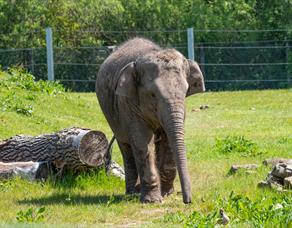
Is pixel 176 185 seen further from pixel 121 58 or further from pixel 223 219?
pixel 223 219

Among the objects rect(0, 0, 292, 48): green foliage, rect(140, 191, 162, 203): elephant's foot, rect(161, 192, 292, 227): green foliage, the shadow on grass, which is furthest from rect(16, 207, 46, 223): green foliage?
rect(0, 0, 292, 48): green foliage

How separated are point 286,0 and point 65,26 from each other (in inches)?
310

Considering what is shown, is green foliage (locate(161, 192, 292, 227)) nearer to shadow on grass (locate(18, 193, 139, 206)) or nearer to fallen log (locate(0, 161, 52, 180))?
shadow on grass (locate(18, 193, 139, 206))

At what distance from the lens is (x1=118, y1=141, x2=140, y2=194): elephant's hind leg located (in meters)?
11.9

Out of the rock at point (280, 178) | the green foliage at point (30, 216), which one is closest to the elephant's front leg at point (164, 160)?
the rock at point (280, 178)

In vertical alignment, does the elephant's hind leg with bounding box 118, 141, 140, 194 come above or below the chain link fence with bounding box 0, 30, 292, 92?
above

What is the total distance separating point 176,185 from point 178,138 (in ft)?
7.69

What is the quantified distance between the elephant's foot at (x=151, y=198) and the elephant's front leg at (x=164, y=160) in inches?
22.2

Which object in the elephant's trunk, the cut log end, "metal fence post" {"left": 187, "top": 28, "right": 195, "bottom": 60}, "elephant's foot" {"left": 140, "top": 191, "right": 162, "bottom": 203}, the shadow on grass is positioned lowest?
"metal fence post" {"left": 187, "top": 28, "right": 195, "bottom": 60}

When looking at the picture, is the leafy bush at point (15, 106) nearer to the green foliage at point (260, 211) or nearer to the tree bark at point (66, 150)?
the tree bark at point (66, 150)

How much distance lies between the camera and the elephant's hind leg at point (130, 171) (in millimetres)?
11867

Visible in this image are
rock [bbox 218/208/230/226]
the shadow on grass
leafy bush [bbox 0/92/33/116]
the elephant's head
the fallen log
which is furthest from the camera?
leafy bush [bbox 0/92/33/116]

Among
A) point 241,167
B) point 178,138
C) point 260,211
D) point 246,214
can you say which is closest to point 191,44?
point 241,167

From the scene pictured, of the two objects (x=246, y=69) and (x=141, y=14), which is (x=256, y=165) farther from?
(x=141, y=14)
